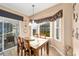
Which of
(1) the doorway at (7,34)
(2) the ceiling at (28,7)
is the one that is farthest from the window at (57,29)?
(1) the doorway at (7,34)

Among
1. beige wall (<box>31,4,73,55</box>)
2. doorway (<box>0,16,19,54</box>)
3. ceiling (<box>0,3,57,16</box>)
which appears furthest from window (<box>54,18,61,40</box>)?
doorway (<box>0,16,19,54</box>)

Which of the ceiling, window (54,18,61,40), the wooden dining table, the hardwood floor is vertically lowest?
the hardwood floor

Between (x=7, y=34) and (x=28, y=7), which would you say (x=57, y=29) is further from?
(x=7, y=34)

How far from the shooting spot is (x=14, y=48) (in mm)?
1740

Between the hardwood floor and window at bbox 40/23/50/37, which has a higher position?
window at bbox 40/23/50/37

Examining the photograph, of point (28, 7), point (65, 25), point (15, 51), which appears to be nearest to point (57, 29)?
point (65, 25)

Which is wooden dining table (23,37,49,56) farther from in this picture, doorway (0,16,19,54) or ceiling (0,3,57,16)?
ceiling (0,3,57,16)

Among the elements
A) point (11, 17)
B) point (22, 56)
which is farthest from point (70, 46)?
point (11, 17)

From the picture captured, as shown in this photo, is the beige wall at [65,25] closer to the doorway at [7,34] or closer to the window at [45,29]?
the window at [45,29]

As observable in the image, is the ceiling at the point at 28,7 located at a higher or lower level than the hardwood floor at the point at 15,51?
higher

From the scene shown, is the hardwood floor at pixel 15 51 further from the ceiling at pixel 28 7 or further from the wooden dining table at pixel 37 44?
the ceiling at pixel 28 7

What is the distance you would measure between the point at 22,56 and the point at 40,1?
0.91m

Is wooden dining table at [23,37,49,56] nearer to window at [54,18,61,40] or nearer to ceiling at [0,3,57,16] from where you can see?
window at [54,18,61,40]

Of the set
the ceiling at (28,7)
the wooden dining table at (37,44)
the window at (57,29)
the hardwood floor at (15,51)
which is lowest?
the hardwood floor at (15,51)
